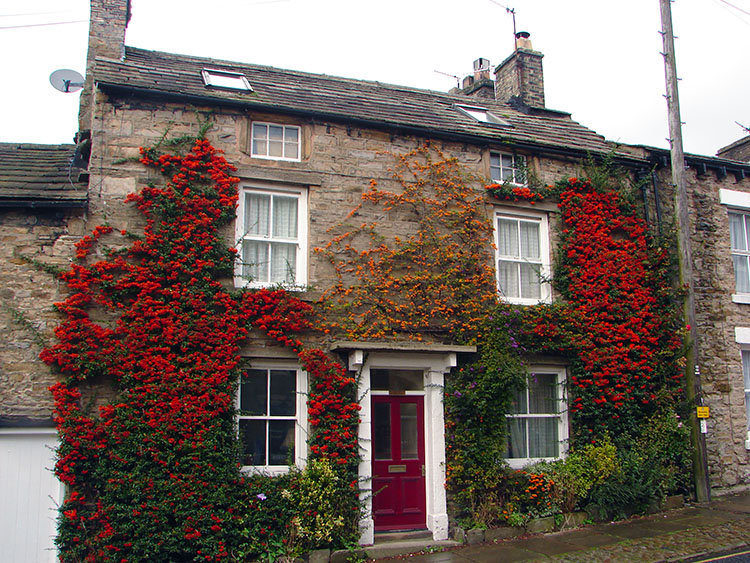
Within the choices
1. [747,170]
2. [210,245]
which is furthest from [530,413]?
[747,170]

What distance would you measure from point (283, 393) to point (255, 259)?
2.20 m

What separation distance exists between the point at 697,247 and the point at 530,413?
531 cm

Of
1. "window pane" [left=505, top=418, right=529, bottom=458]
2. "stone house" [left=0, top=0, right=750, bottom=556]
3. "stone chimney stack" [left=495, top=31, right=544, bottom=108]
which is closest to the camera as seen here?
"stone house" [left=0, top=0, right=750, bottom=556]

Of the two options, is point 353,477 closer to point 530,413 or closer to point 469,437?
point 469,437

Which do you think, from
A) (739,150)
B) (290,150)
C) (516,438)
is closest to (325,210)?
(290,150)

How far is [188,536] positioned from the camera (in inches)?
328

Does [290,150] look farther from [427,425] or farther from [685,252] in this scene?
[685,252]

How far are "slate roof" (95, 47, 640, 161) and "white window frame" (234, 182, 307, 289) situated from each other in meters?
1.33

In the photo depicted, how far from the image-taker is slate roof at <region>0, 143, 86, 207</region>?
9180mm

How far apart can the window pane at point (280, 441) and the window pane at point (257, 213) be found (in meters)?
3.05

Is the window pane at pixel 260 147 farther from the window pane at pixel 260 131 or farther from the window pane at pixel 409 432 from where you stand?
the window pane at pixel 409 432

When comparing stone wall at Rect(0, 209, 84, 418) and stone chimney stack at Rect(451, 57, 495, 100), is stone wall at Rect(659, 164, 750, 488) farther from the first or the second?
stone wall at Rect(0, 209, 84, 418)

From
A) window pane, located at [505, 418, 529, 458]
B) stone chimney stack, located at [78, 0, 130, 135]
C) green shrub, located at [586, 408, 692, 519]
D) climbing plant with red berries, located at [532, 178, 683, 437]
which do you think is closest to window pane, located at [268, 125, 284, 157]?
stone chimney stack, located at [78, 0, 130, 135]

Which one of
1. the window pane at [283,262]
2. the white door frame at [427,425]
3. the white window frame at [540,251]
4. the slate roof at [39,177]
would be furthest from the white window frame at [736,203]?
the slate roof at [39,177]
